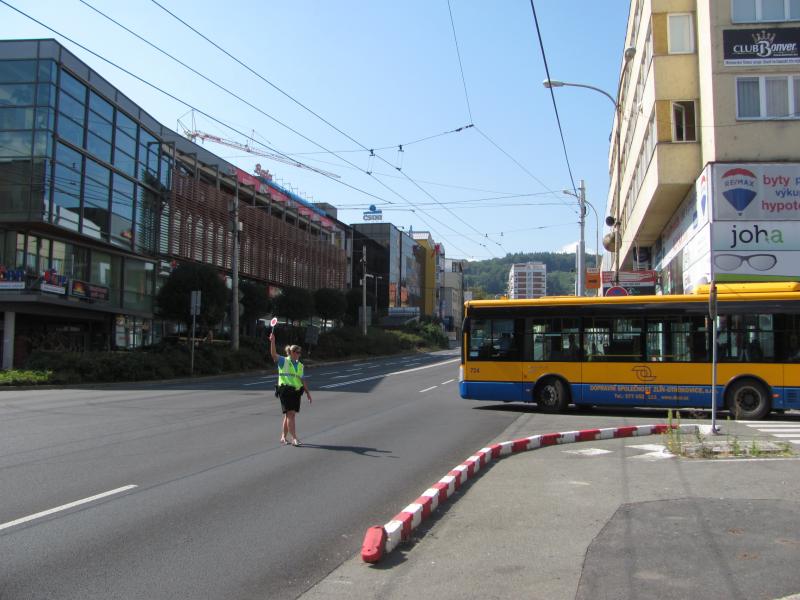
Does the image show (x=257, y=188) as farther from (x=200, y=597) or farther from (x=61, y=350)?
(x=200, y=597)

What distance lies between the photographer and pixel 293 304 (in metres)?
51.1

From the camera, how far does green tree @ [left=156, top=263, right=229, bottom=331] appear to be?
35.1 m

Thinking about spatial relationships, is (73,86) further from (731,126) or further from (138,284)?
(731,126)

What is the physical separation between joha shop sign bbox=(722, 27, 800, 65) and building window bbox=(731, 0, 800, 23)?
1.33 ft

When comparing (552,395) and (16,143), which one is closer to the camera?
(552,395)

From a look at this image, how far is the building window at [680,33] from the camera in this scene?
2381 centimetres

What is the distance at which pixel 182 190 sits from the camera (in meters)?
43.4

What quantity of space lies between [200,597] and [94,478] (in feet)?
14.0

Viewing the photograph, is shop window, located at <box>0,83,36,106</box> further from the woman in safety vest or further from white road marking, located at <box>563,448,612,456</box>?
white road marking, located at <box>563,448,612,456</box>

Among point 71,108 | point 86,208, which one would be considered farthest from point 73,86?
point 86,208

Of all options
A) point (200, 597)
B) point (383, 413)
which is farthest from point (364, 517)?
point (383, 413)

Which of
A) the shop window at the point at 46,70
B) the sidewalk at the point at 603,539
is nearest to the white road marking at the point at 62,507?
the sidewalk at the point at 603,539

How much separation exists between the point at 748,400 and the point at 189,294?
2730cm

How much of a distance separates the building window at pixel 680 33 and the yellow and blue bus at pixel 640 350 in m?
11.9
